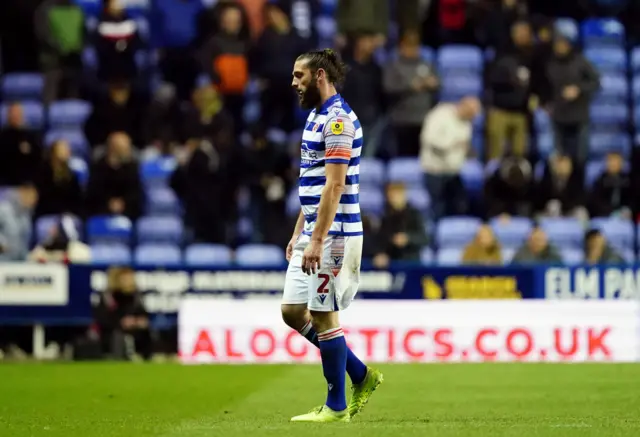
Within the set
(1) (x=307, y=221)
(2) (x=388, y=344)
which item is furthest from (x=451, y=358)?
(1) (x=307, y=221)

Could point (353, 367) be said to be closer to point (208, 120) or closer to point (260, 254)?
point (260, 254)

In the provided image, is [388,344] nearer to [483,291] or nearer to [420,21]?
[483,291]

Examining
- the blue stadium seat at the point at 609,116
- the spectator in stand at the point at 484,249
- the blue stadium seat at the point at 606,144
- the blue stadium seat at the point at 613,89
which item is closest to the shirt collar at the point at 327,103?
the spectator in stand at the point at 484,249

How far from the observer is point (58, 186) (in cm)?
1708

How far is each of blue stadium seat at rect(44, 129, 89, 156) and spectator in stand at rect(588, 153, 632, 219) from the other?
6.87 meters

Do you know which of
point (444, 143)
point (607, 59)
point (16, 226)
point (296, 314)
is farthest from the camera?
point (607, 59)

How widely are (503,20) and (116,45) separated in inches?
216

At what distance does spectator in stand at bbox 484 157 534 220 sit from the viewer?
17188 millimetres

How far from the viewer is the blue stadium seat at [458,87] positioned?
19.0m

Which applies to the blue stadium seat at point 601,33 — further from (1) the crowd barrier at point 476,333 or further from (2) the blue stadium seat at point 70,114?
(2) the blue stadium seat at point 70,114

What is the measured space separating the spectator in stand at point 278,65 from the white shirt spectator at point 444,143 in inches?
77.7

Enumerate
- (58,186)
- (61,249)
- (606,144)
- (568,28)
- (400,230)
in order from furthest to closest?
(568,28), (606,144), (58,186), (400,230), (61,249)

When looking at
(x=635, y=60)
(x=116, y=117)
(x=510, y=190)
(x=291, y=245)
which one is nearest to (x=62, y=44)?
(x=116, y=117)

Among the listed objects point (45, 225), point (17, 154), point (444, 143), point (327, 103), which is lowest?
point (45, 225)
